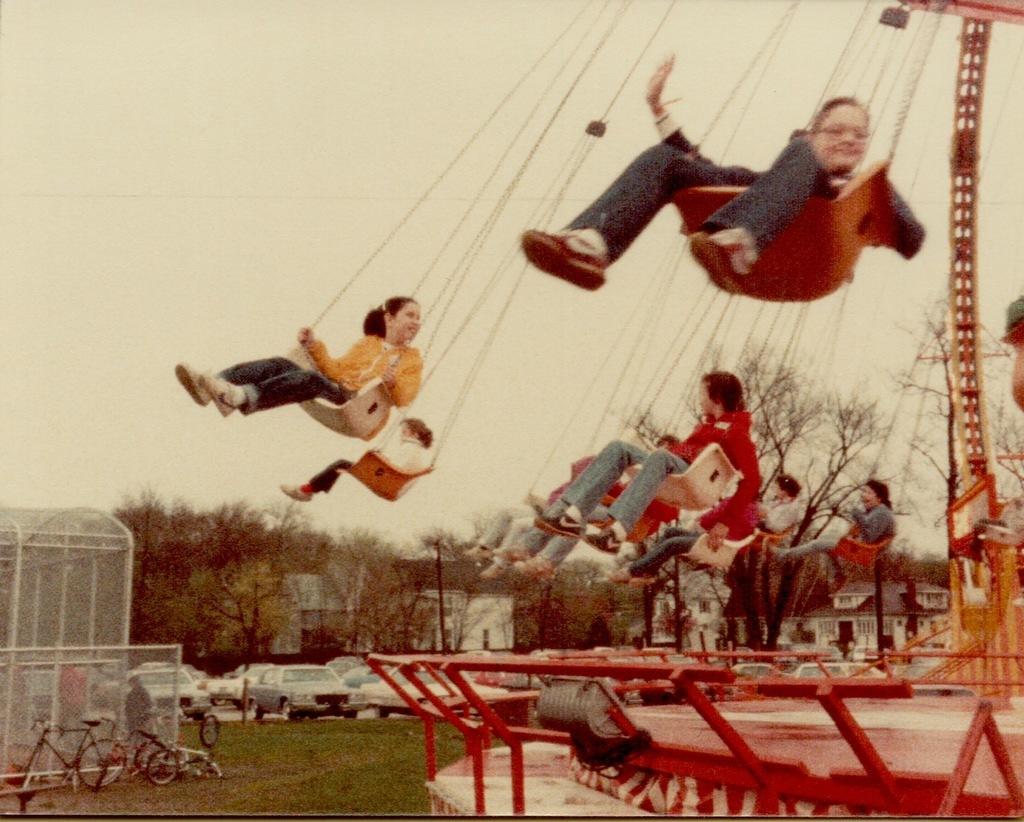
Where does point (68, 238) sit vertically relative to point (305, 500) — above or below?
above

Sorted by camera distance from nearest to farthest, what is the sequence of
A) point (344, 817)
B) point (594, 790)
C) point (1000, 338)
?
1. point (344, 817)
2. point (594, 790)
3. point (1000, 338)

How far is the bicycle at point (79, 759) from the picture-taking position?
615cm

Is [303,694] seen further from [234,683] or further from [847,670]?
[847,670]

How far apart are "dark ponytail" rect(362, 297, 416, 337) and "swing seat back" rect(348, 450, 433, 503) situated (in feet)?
1.64

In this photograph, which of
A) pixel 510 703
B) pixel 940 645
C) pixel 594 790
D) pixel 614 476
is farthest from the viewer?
pixel 510 703

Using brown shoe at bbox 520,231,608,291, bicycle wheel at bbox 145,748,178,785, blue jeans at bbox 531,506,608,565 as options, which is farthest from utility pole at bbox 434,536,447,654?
bicycle wheel at bbox 145,748,178,785

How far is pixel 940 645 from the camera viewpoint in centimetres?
576

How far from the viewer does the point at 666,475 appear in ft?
16.1

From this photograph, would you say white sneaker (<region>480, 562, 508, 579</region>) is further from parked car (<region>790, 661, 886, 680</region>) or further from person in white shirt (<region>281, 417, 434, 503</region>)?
parked car (<region>790, 661, 886, 680</region>)

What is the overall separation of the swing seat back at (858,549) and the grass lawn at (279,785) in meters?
2.11

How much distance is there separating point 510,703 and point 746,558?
5.96 feet

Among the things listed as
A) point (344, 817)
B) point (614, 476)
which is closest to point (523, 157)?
point (614, 476)

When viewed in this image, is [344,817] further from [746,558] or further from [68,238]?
[68,238]

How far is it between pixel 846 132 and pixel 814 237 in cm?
44
